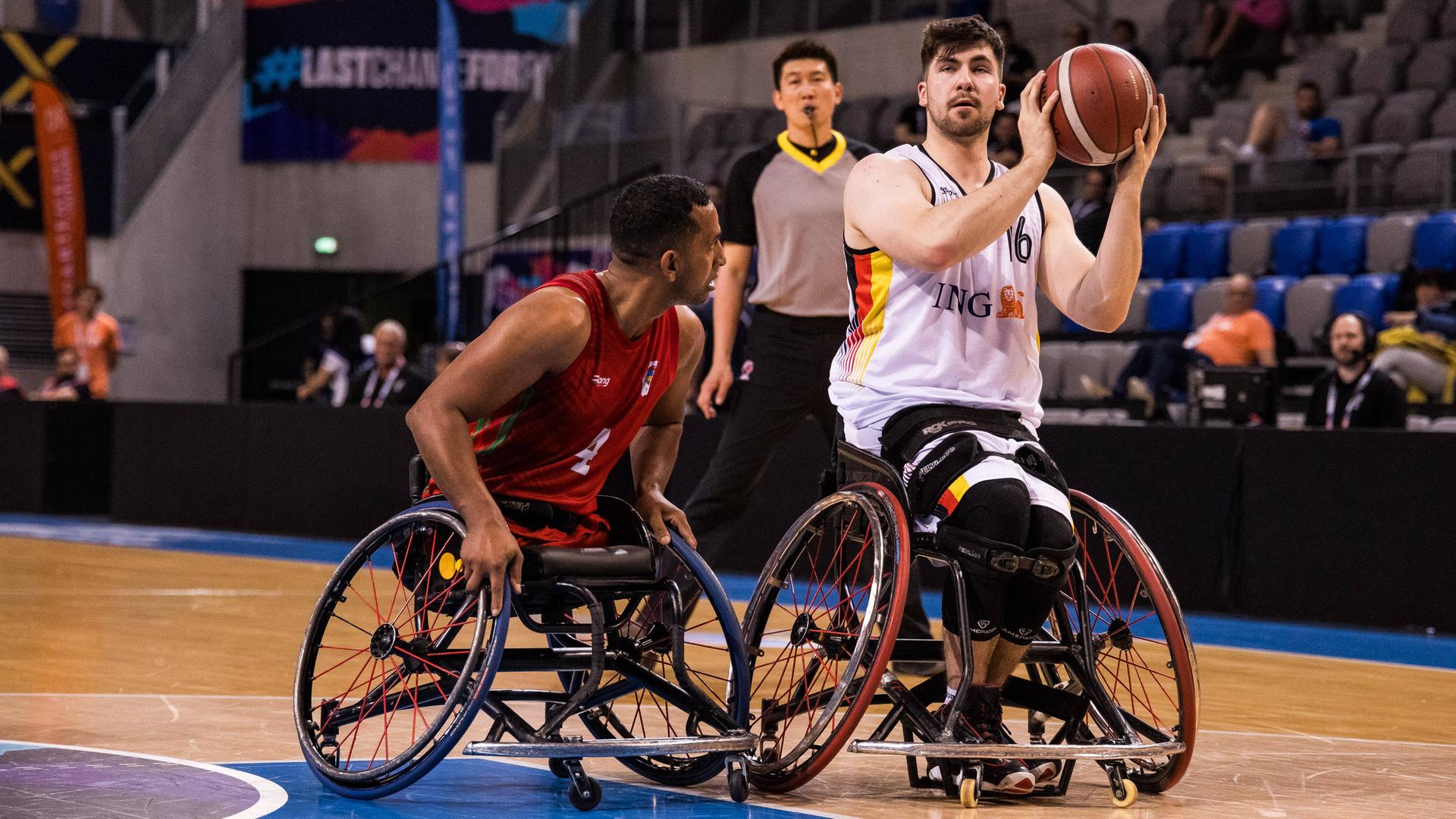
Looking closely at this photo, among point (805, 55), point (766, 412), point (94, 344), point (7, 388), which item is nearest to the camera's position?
point (766, 412)

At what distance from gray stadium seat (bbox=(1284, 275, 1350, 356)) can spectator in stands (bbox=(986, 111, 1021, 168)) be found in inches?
94.5

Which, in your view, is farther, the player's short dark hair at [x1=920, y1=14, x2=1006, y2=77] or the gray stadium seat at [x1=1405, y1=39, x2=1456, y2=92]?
the gray stadium seat at [x1=1405, y1=39, x2=1456, y2=92]

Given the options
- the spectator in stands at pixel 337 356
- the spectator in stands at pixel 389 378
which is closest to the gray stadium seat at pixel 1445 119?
the spectator in stands at pixel 389 378

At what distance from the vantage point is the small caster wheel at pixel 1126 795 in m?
3.88

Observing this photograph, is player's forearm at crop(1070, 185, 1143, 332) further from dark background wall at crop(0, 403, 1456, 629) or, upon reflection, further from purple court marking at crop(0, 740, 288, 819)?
dark background wall at crop(0, 403, 1456, 629)

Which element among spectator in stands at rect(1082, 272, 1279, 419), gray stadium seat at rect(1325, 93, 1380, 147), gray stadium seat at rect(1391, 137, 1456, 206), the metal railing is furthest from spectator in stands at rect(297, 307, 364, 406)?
gray stadium seat at rect(1391, 137, 1456, 206)

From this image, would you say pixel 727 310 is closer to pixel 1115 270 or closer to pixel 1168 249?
pixel 1115 270

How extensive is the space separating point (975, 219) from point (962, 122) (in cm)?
39

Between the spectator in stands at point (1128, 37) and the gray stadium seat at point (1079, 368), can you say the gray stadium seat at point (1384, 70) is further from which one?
the gray stadium seat at point (1079, 368)

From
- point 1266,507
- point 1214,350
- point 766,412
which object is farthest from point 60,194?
point 766,412

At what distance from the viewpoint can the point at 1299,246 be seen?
1191 cm

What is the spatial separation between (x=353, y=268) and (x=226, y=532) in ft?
30.0

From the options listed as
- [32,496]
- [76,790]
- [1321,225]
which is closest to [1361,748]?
[76,790]

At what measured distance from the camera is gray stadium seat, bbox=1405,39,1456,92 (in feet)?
42.0
